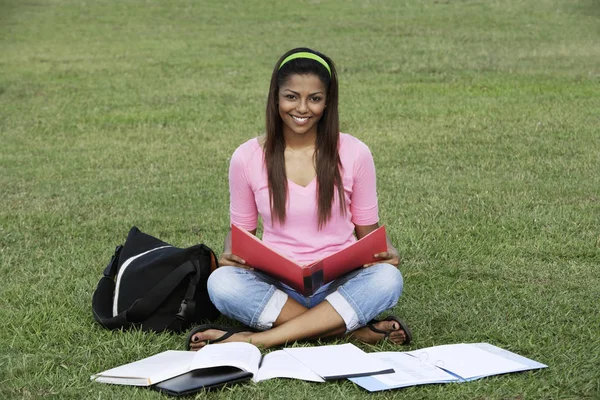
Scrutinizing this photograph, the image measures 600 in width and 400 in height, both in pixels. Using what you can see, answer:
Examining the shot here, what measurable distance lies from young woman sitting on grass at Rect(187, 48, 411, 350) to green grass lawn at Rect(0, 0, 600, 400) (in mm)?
337

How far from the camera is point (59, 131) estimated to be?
1022 cm

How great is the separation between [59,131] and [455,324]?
673 centimetres

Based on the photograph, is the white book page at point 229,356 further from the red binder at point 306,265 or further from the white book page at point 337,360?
the red binder at point 306,265

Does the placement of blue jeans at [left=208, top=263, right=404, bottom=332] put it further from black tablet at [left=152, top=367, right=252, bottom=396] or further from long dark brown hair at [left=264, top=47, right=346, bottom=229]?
black tablet at [left=152, top=367, right=252, bottom=396]

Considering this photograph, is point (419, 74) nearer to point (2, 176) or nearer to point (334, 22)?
point (334, 22)

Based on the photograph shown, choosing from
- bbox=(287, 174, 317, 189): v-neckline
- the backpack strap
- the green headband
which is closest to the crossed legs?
the backpack strap

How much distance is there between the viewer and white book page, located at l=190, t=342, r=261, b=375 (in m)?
3.59

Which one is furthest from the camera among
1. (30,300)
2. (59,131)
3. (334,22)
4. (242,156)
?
(334,22)

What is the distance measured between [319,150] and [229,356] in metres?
1.05

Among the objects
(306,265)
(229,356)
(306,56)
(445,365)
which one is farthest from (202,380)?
(306,56)

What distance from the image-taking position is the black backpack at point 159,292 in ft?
14.1

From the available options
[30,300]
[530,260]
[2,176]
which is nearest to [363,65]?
[2,176]

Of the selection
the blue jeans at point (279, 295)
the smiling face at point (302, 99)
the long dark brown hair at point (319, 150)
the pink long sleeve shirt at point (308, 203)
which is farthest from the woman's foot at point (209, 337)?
the smiling face at point (302, 99)

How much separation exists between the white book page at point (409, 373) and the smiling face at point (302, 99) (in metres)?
1.04
